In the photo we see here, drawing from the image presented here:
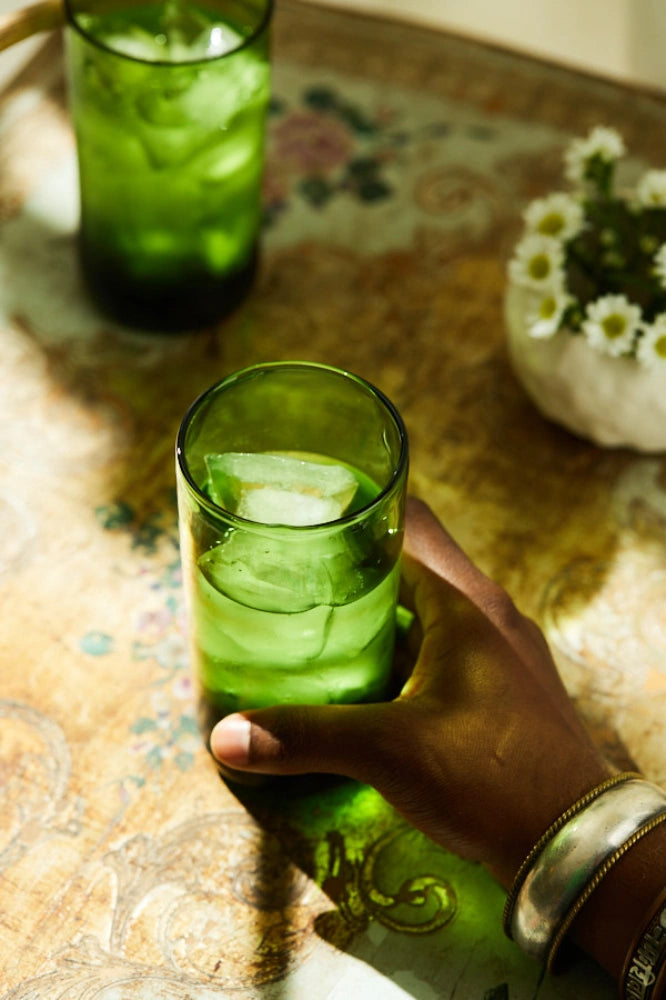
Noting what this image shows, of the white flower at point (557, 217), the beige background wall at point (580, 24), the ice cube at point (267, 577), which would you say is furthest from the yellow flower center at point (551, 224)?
the beige background wall at point (580, 24)

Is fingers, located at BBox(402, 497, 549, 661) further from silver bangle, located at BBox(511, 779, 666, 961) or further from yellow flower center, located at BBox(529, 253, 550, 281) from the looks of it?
yellow flower center, located at BBox(529, 253, 550, 281)

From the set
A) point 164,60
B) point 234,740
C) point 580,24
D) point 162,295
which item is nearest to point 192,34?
point 164,60

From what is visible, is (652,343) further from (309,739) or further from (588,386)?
(309,739)

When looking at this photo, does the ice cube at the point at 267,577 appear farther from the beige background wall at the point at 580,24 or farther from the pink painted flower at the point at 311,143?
the beige background wall at the point at 580,24

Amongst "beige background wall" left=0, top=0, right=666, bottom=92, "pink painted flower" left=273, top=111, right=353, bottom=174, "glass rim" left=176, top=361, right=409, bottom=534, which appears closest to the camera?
"glass rim" left=176, top=361, right=409, bottom=534

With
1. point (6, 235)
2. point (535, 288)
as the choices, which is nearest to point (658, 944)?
point (535, 288)

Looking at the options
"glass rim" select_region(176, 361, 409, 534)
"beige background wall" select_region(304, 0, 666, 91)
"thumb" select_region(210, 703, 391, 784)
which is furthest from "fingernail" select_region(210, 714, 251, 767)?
"beige background wall" select_region(304, 0, 666, 91)

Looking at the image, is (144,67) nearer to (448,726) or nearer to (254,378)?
(254,378)
